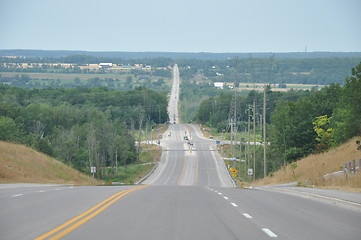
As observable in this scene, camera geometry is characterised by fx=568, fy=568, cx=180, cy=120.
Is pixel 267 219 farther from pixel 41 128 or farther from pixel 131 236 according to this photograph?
pixel 41 128

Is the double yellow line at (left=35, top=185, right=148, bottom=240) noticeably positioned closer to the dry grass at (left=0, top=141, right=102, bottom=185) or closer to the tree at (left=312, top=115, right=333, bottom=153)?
the dry grass at (left=0, top=141, right=102, bottom=185)

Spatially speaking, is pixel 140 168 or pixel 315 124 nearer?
pixel 315 124

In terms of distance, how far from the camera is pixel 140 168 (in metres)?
108

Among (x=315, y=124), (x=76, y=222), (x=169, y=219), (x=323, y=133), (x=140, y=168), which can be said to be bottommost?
(x=140, y=168)

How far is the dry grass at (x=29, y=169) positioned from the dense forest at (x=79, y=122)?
27.5m

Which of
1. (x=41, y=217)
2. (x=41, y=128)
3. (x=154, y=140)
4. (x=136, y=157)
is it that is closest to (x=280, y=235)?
(x=41, y=217)

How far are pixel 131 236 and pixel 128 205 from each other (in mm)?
6472

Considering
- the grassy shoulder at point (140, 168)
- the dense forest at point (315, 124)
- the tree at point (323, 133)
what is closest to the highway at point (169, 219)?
the dense forest at point (315, 124)

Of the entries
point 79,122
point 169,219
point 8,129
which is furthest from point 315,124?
point 79,122

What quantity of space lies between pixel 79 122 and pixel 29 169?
10455 cm

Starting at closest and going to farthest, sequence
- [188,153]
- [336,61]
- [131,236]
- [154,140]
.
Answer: [131,236], [188,153], [154,140], [336,61]

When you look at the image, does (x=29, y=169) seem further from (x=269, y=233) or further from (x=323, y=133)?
(x=323, y=133)

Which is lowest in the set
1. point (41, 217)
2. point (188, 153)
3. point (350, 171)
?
point (188, 153)

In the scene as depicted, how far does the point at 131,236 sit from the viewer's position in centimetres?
1138
